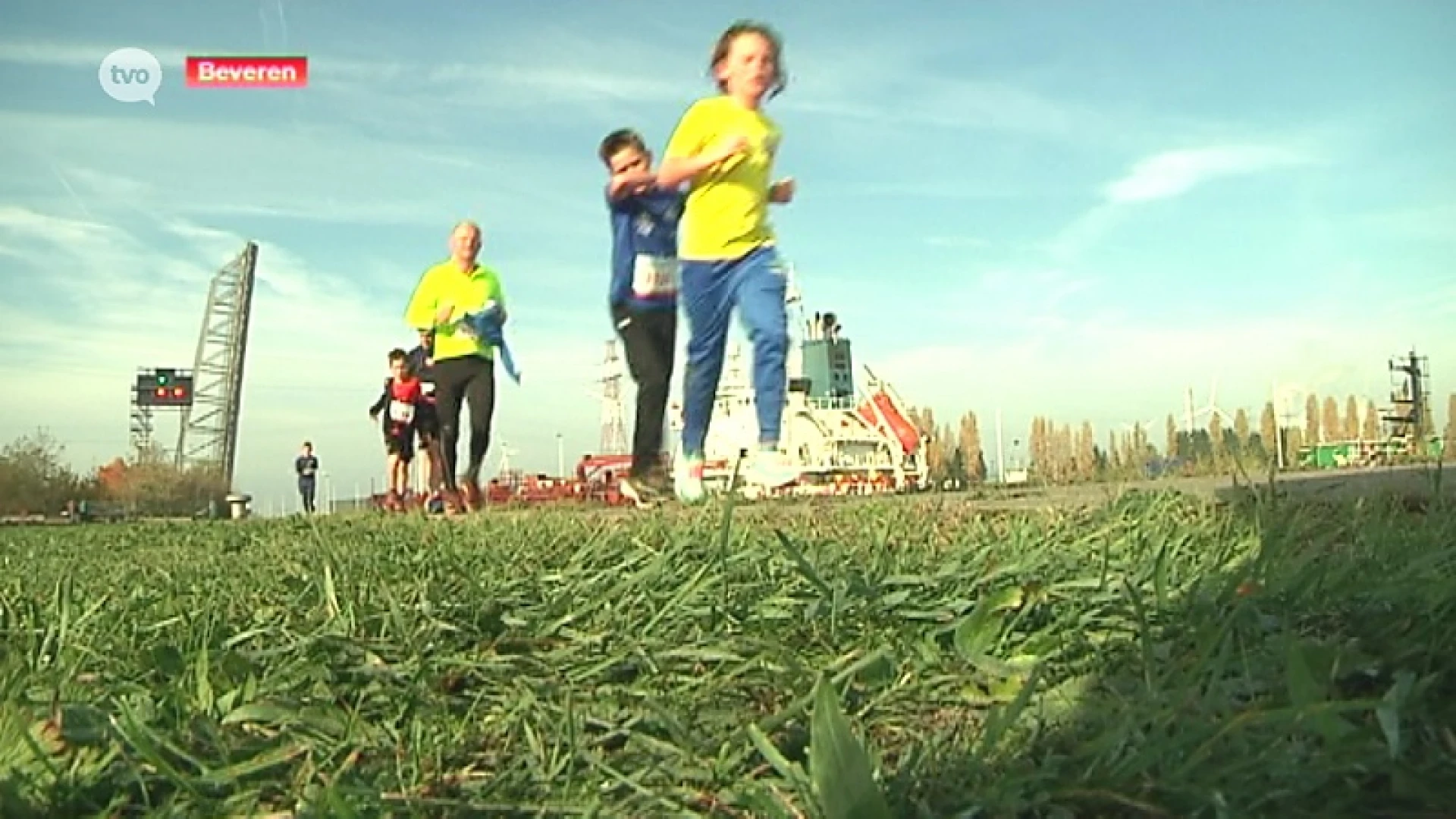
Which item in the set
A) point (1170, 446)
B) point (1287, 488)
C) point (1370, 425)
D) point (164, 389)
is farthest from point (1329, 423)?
point (164, 389)

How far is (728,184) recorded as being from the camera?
19.4 ft

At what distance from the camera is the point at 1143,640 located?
140cm

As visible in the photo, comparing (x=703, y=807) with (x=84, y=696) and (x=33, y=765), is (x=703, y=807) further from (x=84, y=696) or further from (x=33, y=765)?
(x=84, y=696)

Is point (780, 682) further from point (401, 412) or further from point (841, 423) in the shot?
point (401, 412)

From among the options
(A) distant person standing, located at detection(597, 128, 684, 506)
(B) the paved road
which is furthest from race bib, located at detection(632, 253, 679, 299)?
(B) the paved road

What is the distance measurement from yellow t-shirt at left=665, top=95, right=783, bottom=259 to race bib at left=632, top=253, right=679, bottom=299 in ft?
0.79

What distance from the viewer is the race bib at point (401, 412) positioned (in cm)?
875

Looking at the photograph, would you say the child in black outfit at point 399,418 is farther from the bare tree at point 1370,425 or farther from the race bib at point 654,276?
the bare tree at point 1370,425

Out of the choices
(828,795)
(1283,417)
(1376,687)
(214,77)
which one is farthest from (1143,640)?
(214,77)

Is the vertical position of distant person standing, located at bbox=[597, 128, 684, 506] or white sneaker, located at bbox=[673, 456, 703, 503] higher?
distant person standing, located at bbox=[597, 128, 684, 506]

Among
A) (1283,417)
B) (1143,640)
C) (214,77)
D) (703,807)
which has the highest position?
(214,77)

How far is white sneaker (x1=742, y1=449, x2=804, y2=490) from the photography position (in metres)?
5.92

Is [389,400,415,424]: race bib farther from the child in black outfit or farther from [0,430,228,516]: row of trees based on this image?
[0,430,228,516]: row of trees

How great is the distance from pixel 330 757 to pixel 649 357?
16.2ft
